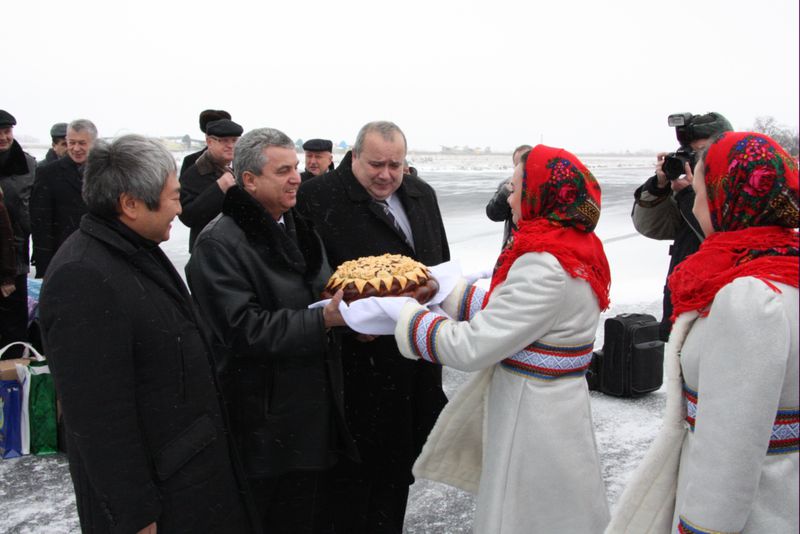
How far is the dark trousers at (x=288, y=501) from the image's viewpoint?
2744mm

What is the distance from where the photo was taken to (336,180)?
3.38 metres

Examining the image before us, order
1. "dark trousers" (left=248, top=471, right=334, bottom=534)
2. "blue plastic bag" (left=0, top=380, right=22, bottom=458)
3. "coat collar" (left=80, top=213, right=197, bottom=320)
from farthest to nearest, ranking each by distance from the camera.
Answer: "blue plastic bag" (left=0, top=380, right=22, bottom=458) → "dark trousers" (left=248, top=471, right=334, bottom=534) → "coat collar" (left=80, top=213, right=197, bottom=320)

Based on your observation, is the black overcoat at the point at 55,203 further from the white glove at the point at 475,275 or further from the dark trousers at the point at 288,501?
the white glove at the point at 475,275

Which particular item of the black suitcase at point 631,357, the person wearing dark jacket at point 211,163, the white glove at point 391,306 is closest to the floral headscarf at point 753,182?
the white glove at point 391,306

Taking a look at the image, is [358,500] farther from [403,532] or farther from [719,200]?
[719,200]

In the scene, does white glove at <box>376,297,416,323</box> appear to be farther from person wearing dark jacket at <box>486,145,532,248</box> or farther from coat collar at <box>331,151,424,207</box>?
person wearing dark jacket at <box>486,145,532,248</box>

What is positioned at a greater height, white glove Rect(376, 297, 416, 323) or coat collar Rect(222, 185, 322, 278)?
coat collar Rect(222, 185, 322, 278)

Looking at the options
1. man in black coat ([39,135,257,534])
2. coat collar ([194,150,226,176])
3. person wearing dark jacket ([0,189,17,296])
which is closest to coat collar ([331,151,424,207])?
man in black coat ([39,135,257,534])

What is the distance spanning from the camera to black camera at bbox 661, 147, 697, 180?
13.6 feet

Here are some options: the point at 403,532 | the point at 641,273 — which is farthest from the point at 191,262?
the point at 641,273

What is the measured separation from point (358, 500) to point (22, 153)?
4.96 metres

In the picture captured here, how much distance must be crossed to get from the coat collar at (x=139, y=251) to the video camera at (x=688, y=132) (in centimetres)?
318

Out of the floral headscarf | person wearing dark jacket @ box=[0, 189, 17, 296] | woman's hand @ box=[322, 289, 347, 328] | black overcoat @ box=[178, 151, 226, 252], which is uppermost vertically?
the floral headscarf

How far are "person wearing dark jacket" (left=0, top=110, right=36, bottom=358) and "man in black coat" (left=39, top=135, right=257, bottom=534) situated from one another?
12.5 ft
